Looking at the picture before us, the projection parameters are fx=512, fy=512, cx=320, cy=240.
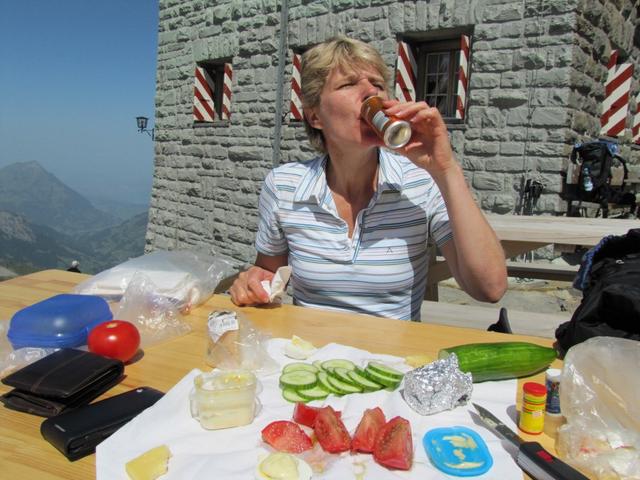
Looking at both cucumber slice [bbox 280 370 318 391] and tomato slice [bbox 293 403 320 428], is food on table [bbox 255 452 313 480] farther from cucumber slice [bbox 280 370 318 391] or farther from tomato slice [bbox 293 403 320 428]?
cucumber slice [bbox 280 370 318 391]

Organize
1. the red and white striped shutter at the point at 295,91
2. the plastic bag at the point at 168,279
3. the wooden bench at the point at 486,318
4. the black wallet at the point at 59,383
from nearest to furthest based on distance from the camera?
the black wallet at the point at 59,383, the plastic bag at the point at 168,279, the wooden bench at the point at 486,318, the red and white striped shutter at the point at 295,91

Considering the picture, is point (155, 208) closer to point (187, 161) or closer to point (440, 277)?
point (187, 161)

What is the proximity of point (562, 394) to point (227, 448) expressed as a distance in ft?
2.24

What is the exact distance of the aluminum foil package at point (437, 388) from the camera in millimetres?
1126

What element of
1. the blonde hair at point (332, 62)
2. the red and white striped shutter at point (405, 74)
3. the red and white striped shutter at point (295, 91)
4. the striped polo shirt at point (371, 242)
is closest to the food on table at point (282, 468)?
the striped polo shirt at point (371, 242)

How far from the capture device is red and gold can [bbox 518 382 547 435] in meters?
1.05

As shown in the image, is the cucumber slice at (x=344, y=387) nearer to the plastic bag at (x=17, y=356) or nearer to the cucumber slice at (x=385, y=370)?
the cucumber slice at (x=385, y=370)

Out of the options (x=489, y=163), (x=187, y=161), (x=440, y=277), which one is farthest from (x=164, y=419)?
(x=187, y=161)

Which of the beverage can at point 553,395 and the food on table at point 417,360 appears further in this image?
the food on table at point 417,360

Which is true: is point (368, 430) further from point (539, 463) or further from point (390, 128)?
point (390, 128)

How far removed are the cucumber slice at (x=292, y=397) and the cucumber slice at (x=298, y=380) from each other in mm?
10

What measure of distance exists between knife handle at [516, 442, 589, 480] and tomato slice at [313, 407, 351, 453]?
12.6 inches

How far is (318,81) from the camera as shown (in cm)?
211

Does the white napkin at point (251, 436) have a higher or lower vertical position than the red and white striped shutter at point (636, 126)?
lower
